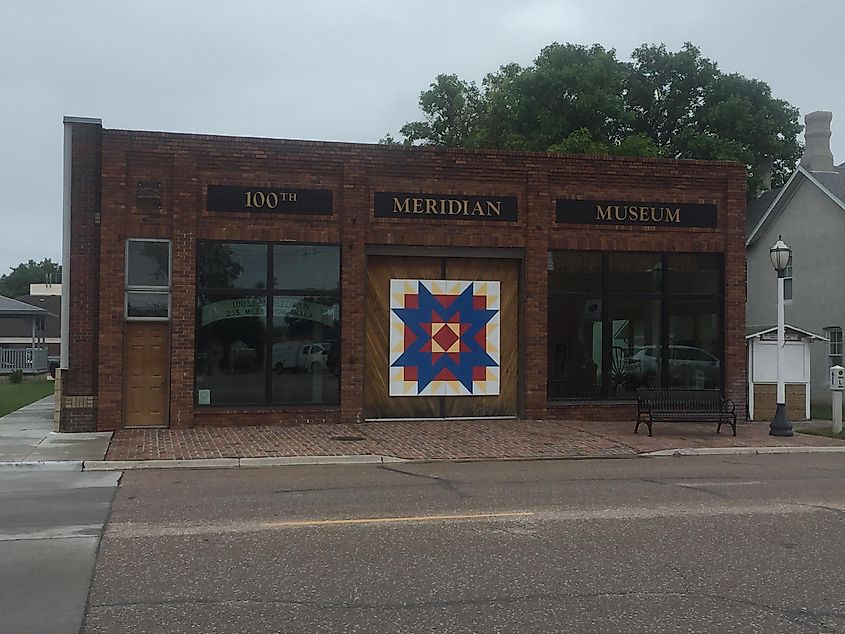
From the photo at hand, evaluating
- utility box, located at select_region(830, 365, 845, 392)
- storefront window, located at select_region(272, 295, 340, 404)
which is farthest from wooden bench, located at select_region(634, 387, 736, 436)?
storefront window, located at select_region(272, 295, 340, 404)

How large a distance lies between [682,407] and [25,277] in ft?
374

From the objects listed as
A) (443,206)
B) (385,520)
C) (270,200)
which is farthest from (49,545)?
(443,206)

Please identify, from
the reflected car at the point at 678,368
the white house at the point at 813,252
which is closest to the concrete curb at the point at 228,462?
the reflected car at the point at 678,368

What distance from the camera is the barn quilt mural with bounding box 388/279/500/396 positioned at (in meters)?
17.7

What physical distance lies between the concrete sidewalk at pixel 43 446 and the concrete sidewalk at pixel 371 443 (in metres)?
0.02

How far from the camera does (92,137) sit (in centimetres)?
1617

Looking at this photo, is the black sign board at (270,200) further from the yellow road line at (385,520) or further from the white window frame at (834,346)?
the white window frame at (834,346)

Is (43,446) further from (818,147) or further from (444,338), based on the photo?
(818,147)

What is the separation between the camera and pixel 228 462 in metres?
12.7

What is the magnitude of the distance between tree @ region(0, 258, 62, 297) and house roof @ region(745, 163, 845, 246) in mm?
99005

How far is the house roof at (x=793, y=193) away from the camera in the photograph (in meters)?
25.6

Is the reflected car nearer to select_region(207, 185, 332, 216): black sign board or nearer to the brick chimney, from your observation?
select_region(207, 185, 332, 216): black sign board

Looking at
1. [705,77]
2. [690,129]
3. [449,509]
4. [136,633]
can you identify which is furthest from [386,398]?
[705,77]

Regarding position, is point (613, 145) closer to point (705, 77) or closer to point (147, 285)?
point (705, 77)
